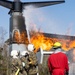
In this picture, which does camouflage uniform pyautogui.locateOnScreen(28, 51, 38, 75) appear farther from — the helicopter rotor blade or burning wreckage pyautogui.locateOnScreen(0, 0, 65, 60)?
the helicopter rotor blade

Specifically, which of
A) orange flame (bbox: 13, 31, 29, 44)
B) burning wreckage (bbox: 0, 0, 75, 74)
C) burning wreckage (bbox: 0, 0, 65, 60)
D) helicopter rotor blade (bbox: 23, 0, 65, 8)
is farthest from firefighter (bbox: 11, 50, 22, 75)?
helicopter rotor blade (bbox: 23, 0, 65, 8)

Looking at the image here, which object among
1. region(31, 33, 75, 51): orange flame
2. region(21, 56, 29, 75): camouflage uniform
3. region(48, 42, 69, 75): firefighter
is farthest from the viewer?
region(31, 33, 75, 51): orange flame

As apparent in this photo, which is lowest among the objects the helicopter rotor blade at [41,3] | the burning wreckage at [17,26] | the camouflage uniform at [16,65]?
the camouflage uniform at [16,65]

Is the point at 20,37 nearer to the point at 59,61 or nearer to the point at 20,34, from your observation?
the point at 20,34

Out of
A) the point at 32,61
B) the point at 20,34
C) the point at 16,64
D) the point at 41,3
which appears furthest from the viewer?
the point at 41,3

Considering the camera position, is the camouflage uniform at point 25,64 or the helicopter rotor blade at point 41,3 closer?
the camouflage uniform at point 25,64

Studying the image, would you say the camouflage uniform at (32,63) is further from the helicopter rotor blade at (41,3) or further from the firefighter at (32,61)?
the helicopter rotor blade at (41,3)

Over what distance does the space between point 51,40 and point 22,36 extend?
20.7 feet

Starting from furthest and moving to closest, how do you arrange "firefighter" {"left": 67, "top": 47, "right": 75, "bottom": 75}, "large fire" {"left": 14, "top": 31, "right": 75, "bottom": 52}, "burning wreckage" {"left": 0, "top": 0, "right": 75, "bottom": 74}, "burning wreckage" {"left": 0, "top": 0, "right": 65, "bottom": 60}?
"burning wreckage" {"left": 0, "top": 0, "right": 65, "bottom": 60} < "burning wreckage" {"left": 0, "top": 0, "right": 75, "bottom": 74} < "large fire" {"left": 14, "top": 31, "right": 75, "bottom": 52} < "firefighter" {"left": 67, "top": 47, "right": 75, "bottom": 75}

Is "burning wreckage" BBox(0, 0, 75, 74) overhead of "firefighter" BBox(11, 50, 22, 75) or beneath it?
overhead

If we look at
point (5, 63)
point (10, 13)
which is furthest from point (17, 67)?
point (10, 13)

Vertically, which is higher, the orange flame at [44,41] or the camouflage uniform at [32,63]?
the orange flame at [44,41]

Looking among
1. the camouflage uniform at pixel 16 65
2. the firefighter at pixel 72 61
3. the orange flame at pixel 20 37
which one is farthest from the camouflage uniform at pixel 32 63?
the orange flame at pixel 20 37

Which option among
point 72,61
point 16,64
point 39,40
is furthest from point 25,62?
point 39,40
